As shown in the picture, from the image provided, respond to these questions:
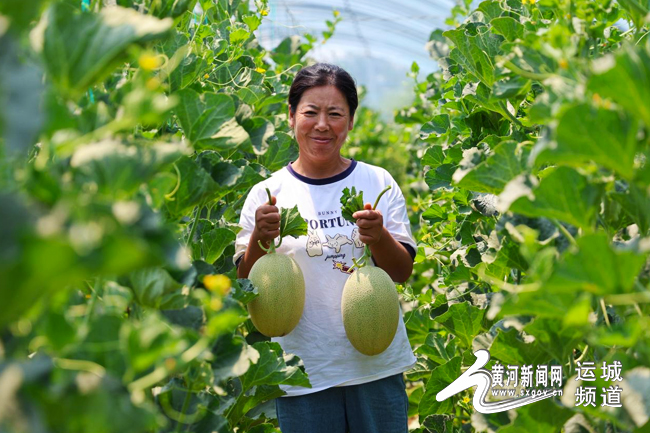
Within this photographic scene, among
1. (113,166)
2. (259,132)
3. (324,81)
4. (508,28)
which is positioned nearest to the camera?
(113,166)

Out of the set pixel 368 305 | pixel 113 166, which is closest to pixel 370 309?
pixel 368 305

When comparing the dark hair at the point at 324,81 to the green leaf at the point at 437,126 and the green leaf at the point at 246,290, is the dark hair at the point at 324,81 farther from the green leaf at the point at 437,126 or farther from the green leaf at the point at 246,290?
the green leaf at the point at 246,290

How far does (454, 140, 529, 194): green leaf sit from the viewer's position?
1374 millimetres

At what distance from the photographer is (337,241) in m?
2.38

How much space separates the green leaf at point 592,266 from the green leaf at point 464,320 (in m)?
1.41

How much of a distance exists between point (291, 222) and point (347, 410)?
68 cm

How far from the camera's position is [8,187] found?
95cm

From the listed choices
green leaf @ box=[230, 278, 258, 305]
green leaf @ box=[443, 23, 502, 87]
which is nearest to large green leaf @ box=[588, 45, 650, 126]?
green leaf @ box=[443, 23, 502, 87]

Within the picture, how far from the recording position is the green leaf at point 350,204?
221 centimetres

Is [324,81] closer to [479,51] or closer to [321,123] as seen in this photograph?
[321,123]

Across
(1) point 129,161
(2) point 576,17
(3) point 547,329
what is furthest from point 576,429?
(1) point 129,161

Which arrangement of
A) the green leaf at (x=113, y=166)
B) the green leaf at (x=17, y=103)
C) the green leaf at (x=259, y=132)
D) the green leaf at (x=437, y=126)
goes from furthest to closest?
the green leaf at (x=437, y=126)
the green leaf at (x=259, y=132)
the green leaf at (x=113, y=166)
the green leaf at (x=17, y=103)

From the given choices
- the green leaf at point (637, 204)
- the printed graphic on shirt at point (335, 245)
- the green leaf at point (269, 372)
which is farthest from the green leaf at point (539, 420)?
the printed graphic on shirt at point (335, 245)

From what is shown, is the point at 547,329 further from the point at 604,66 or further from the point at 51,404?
the point at 51,404
